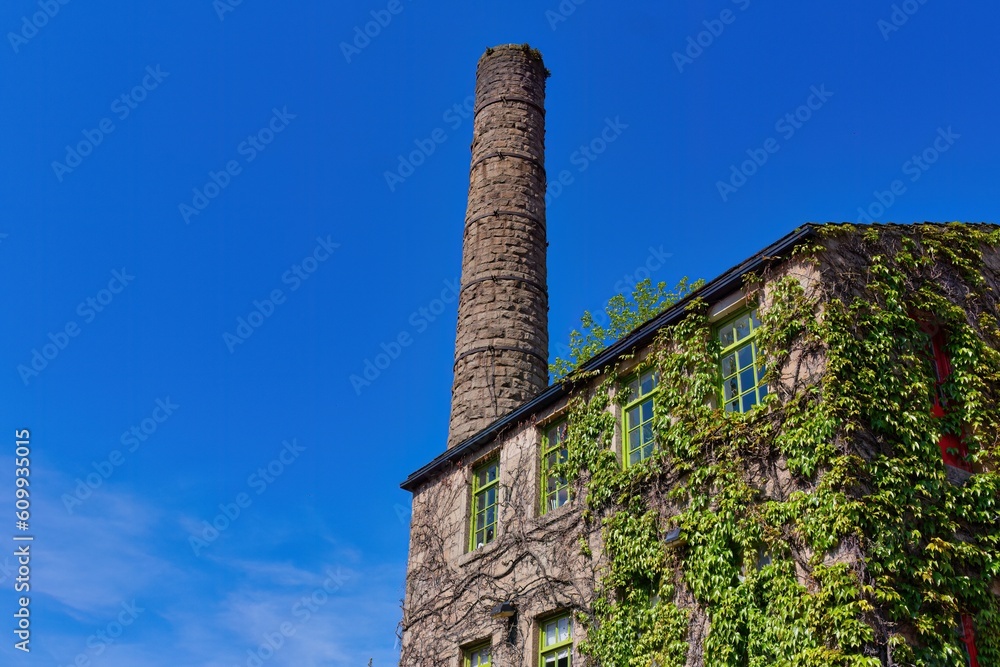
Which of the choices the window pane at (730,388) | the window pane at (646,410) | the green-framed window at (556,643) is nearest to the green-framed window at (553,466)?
the window pane at (646,410)

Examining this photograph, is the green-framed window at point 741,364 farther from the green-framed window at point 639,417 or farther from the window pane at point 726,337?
the green-framed window at point 639,417

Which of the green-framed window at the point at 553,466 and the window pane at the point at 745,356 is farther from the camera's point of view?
the green-framed window at the point at 553,466

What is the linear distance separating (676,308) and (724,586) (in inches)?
147

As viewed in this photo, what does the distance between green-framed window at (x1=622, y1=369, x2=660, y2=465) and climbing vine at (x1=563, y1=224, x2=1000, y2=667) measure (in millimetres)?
296

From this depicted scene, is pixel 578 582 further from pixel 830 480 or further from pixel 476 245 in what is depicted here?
pixel 476 245

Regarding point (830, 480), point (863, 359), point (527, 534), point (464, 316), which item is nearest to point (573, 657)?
point (527, 534)

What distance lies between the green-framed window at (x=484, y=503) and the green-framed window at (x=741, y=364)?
15.1ft

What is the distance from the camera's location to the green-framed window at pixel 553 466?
14086mm

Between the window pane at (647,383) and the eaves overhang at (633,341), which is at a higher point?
the eaves overhang at (633,341)

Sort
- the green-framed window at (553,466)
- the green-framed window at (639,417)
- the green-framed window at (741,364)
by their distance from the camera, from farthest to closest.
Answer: the green-framed window at (553,466) < the green-framed window at (639,417) < the green-framed window at (741,364)

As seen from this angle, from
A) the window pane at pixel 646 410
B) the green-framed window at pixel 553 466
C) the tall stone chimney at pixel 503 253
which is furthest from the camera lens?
the tall stone chimney at pixel 503 253

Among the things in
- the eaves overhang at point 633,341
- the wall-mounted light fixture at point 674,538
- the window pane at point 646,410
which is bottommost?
the wall-mounted light fixture at point 674,538

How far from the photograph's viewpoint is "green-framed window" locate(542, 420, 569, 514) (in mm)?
14086

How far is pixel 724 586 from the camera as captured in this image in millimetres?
10727
